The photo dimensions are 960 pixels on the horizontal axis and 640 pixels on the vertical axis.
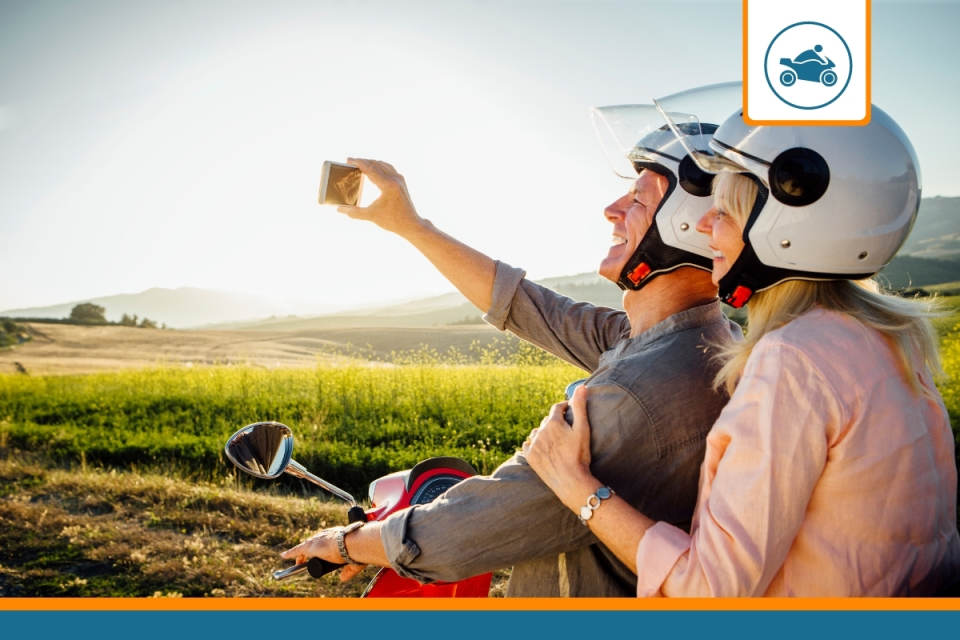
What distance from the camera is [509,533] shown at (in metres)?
2.18

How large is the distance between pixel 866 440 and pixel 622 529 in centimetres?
57

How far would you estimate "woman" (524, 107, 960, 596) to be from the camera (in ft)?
5.57

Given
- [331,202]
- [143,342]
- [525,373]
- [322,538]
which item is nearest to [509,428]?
[525,373]

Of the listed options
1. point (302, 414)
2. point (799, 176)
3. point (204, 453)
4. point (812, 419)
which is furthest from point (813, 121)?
point (302, 414)

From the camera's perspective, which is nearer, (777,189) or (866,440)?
(866,440)

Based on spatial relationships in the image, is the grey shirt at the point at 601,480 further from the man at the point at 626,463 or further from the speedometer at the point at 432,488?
the speedometer at the point at 432,488

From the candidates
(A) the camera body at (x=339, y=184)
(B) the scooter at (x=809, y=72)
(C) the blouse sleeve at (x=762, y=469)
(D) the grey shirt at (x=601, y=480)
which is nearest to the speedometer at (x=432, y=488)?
(D) the grey shirt at (x=601, y=480)

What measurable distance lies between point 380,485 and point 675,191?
129 centimetres

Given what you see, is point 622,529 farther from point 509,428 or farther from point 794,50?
point 509,428

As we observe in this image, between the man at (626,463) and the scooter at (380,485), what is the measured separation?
0.37ft

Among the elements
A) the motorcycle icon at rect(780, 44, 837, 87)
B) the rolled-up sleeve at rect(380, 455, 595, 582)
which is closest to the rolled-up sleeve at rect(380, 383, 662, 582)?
the rolled-up sleeve at rect(380, 455, 595, 582)

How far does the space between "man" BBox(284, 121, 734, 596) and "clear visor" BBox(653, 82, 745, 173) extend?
47mm

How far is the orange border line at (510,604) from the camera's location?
178 centimetres

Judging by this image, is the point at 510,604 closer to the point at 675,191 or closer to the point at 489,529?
the point at 489,529
